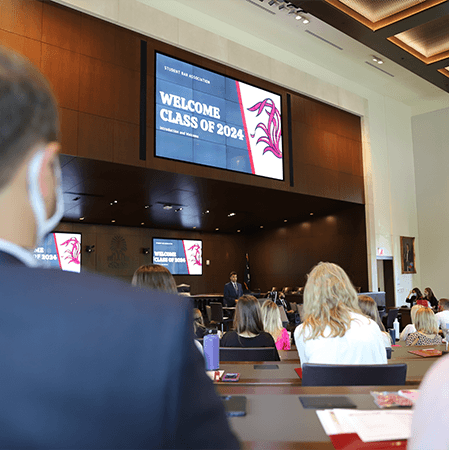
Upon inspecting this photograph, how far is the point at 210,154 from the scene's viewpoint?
26.4ft

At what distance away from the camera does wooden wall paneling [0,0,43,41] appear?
585 cm

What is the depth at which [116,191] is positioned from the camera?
28.4 ft

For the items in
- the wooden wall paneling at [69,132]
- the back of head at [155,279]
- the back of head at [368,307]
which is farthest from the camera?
the wooden wall paneling at [69,132]

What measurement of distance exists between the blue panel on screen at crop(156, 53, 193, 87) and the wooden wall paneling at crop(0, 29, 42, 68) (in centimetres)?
203

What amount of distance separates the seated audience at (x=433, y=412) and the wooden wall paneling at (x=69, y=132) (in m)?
6.28

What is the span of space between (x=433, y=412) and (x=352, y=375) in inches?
52.0

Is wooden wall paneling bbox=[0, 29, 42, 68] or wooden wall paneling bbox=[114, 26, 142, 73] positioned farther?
wooden wall paneling bbox=[114, 26, 142, 73]

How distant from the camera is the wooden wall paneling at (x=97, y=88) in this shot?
6.58 meters

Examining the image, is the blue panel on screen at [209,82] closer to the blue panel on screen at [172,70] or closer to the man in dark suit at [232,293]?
the blue panel on screen at [172,70]

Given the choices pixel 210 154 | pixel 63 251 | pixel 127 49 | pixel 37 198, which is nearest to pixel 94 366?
pixel 37 198

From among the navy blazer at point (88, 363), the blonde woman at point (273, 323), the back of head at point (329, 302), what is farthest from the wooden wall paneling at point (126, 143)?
the navy blazer at point (88, 363)

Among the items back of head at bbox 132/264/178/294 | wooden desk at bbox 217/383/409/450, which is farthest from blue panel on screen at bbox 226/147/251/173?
wooden desk at bbox 217/383/409/450

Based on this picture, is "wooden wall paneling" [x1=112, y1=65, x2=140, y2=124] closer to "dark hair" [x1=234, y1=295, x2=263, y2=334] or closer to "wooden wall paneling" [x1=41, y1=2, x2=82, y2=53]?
"wooden wall paneling" [x1=41, y1=2, x2=82, y2=53]

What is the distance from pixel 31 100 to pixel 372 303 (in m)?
3.84
